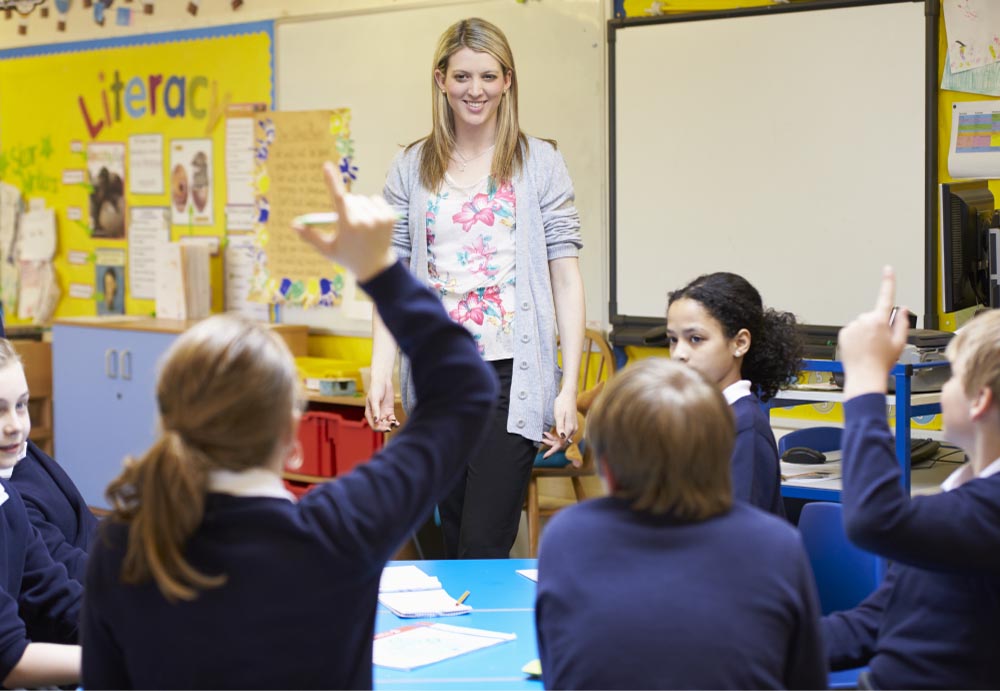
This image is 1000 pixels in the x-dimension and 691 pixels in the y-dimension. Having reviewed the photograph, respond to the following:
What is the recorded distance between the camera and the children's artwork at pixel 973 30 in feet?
12.2

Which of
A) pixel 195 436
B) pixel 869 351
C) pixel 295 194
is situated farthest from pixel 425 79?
pixel 195 436

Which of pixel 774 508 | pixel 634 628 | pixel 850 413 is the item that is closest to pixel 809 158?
pixel 774 508

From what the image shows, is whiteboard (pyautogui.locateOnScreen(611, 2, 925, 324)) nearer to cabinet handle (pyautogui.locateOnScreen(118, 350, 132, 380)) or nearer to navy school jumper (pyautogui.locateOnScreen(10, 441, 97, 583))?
Result: cabinet handle (pyautogui.locateOnScreen(118, 350, 132, 380))

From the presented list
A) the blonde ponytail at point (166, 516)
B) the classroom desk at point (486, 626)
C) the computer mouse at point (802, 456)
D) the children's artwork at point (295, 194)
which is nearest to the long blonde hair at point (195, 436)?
the blonde ponytail at point (166, 516)

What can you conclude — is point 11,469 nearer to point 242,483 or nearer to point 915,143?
point 242,483

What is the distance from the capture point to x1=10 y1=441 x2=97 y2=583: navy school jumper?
1.98 m

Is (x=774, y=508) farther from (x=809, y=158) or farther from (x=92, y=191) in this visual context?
(x=92, y=191)

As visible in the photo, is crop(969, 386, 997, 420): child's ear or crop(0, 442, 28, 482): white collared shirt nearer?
crop(969, 386, 997, 420): child's ear

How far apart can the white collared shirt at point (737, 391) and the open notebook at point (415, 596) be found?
619 mm

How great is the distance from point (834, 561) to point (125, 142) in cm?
469

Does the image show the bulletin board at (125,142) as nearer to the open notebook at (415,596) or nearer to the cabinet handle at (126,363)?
the cabinet handle at (126,363)

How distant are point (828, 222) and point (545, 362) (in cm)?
173

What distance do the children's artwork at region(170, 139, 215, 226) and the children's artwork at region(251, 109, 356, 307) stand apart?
1.16 ft

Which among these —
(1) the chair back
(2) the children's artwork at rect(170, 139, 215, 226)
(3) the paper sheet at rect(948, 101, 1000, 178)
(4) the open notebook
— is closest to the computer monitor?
(3) the paper sheet at rect(948, 101, 1000, 178)
